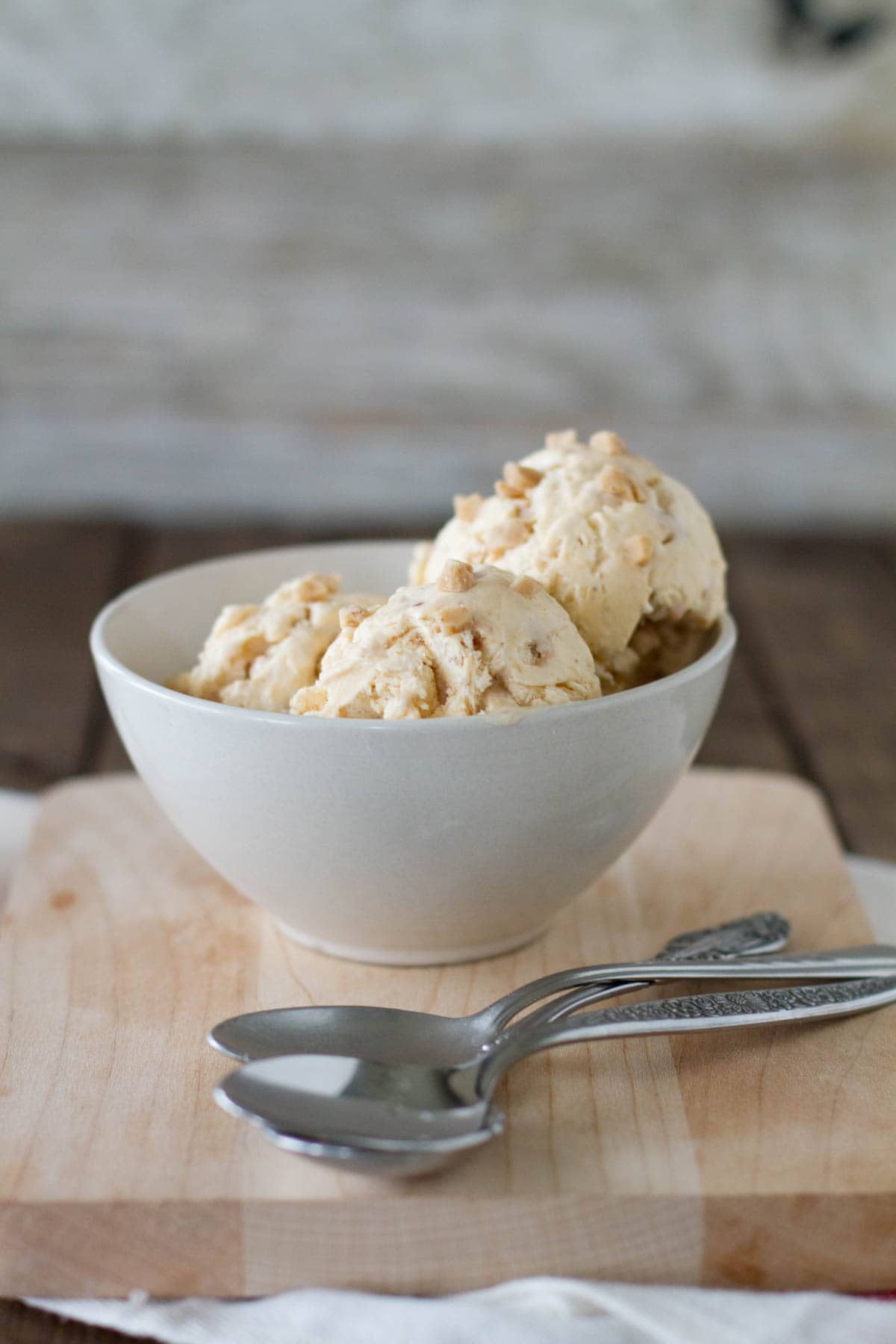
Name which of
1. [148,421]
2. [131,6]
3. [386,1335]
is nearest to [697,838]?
[386,1335]

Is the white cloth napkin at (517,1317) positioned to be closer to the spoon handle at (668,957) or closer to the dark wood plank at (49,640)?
the spoon handle at (668,957)

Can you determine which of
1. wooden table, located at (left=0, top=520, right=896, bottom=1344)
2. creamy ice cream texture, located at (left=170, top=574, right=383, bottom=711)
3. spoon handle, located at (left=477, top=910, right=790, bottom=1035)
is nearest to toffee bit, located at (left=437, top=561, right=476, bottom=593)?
creamy ice cream texture, located at (left=170, top=574, right=383, bottom=711)

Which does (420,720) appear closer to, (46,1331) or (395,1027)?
(395,1027)

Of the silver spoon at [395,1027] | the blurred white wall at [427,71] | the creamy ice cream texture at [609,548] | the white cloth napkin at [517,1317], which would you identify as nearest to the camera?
the white cloth napkin at [517,1317]

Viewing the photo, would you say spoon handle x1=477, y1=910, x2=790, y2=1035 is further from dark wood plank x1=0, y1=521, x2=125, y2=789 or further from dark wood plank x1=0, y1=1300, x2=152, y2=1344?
dark wood plank x1=0, y1=521, x2=125, y2=789

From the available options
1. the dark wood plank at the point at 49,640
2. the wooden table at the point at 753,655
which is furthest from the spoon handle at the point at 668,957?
the dark wood plank at the point at 49,640

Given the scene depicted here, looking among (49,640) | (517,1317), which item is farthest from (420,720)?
(49,640)
